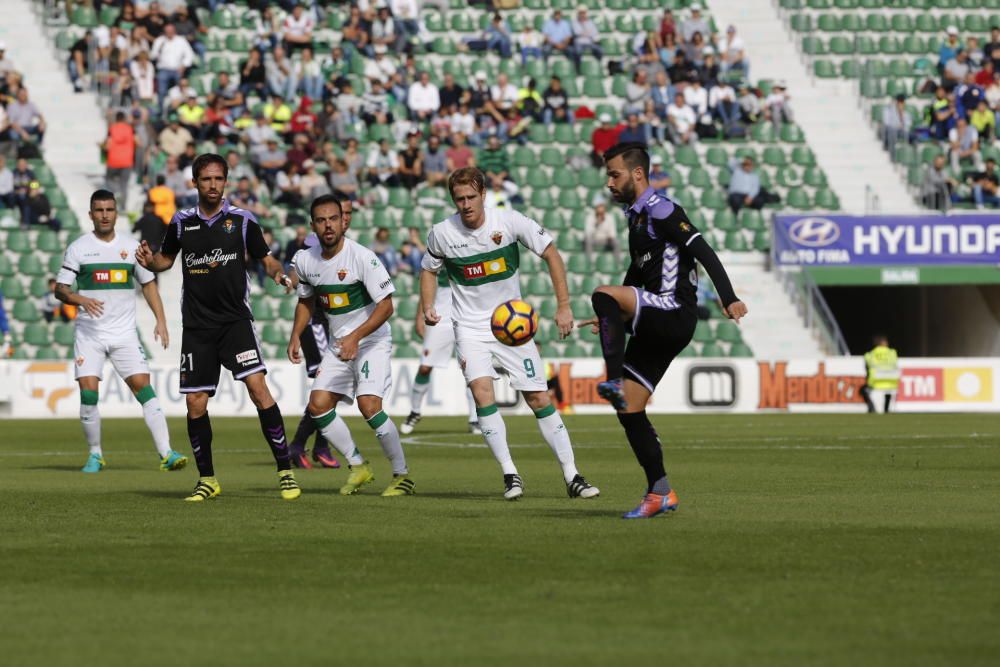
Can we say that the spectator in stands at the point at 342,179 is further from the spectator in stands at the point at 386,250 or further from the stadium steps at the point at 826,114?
the stadium steps at the point at 826,114

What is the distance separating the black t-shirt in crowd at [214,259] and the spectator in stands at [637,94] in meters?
24.5

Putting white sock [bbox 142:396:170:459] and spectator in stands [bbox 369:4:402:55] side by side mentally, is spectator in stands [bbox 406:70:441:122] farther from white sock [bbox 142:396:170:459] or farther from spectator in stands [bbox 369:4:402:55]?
white sock [bbox 142:396:170:459]

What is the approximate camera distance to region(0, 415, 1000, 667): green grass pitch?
604cm

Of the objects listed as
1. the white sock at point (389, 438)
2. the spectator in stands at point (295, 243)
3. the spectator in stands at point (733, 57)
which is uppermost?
the spectator in stands at point (733, 57)

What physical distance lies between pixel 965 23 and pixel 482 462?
1033 inches

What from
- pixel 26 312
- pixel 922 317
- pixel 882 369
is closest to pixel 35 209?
pixel 26 312

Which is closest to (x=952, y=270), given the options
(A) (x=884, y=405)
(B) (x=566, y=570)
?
(A) (x=884, y=405)

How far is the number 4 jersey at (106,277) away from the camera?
53.1ft

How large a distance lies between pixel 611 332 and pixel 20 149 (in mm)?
26166

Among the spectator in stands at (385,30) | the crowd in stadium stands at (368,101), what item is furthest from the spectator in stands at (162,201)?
the spectator in stands at (385,30)

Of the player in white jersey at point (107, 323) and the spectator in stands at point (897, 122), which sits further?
the spectator in stands at point (897, 122)

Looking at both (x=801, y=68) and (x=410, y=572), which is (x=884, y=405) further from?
(x=410, y=572)

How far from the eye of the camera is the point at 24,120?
3378 cm

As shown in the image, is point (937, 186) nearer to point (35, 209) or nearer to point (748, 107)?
point (748, 107)
